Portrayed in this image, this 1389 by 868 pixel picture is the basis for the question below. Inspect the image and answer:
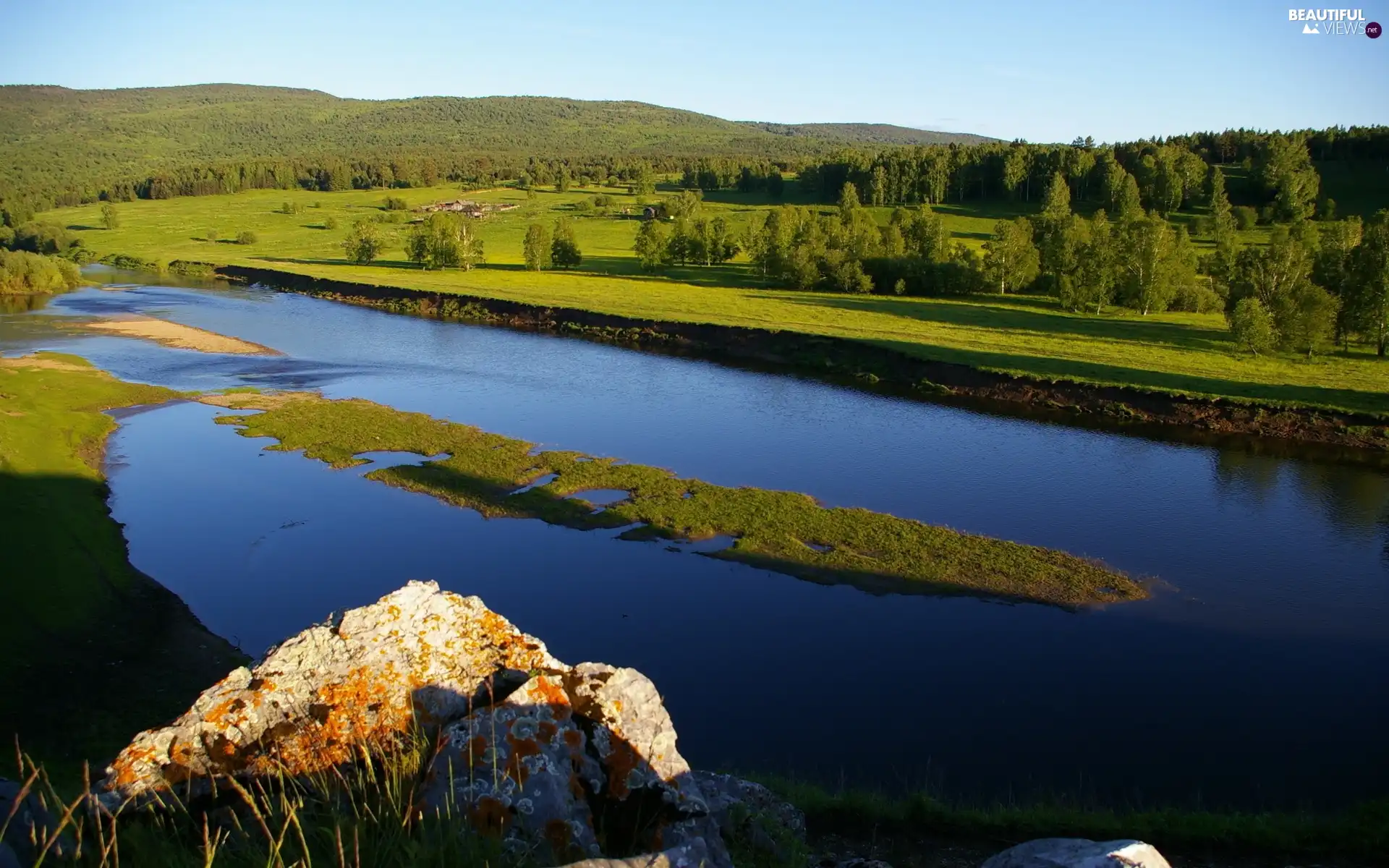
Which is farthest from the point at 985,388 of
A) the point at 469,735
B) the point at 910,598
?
the point at 469,735

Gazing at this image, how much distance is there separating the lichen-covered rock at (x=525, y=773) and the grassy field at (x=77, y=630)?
31.6 ft

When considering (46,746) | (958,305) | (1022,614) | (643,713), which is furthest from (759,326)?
(643,713)

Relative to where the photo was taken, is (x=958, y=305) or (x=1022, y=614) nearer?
(x=1022, y=614)

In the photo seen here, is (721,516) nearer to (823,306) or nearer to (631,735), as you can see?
(631,735)

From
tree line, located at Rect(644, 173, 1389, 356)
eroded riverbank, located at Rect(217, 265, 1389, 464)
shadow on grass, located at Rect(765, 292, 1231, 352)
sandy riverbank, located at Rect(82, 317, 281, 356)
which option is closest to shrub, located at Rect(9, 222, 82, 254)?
sandy riverbank, located at Rect(82, 317, 281, 356)

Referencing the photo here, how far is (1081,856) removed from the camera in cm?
601

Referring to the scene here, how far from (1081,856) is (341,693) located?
221 inches

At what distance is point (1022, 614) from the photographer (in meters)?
20.8

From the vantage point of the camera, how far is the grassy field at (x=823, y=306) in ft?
139

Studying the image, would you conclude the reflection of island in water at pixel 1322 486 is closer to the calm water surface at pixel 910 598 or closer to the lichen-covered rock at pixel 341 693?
the calm water surface at pixel 910 598

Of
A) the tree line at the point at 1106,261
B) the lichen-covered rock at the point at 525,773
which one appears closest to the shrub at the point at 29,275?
the tree line at the point at 1106,261

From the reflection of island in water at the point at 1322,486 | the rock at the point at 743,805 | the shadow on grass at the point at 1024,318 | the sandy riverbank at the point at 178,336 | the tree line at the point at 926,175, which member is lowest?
the reflection of island in water at the point at 1322,486

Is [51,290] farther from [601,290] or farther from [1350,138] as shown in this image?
[1350,138]

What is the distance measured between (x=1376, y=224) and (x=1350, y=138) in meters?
76.5
